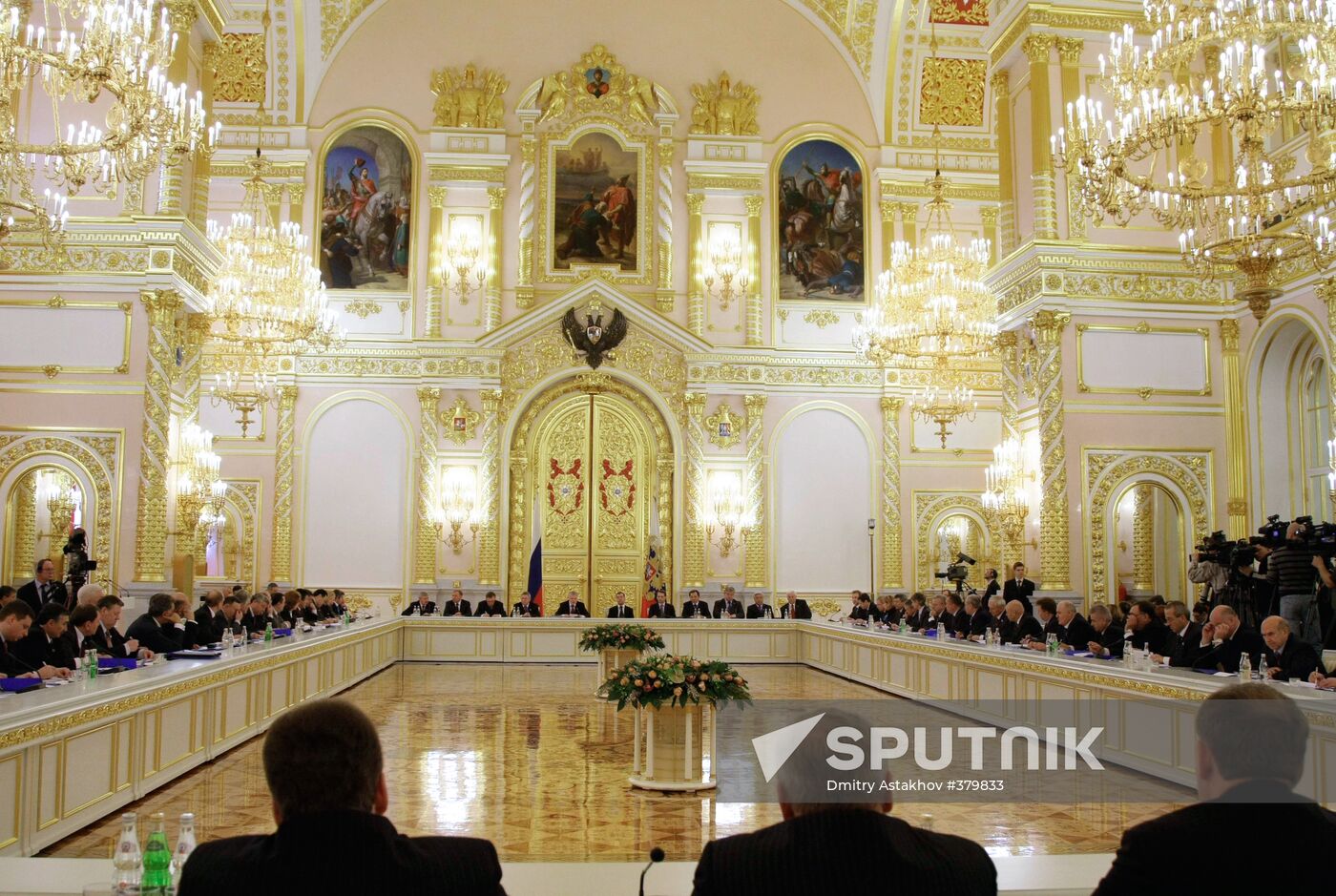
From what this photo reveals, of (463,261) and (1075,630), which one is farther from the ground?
(463,261)

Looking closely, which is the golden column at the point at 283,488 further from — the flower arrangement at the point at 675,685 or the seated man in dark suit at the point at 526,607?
the flower arrangement at the point at 675,685

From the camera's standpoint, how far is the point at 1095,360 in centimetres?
1505

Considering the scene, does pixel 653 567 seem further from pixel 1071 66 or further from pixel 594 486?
pixel 1071 66

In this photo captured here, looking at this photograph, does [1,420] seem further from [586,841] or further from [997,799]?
[997,799]

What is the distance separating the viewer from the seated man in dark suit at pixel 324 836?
2037 millimetres

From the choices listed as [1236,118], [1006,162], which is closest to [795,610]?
[1006,162]

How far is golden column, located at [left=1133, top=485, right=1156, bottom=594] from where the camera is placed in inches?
632

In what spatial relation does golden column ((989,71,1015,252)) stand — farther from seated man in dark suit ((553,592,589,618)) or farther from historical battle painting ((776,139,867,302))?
seated man in dark suit ((553,592,589,618))

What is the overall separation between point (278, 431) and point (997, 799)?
1683 cm

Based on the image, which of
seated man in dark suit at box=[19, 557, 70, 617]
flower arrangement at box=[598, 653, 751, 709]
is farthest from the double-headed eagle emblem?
flower arrangement at box=[598, 653, 751, 709]

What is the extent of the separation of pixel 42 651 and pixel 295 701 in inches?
156

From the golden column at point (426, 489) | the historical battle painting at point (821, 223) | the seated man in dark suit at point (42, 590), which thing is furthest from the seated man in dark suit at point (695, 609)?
the seated man in dark suit at point (42, 590)

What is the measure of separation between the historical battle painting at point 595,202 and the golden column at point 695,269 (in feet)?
3.56

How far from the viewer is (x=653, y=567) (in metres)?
21.3
